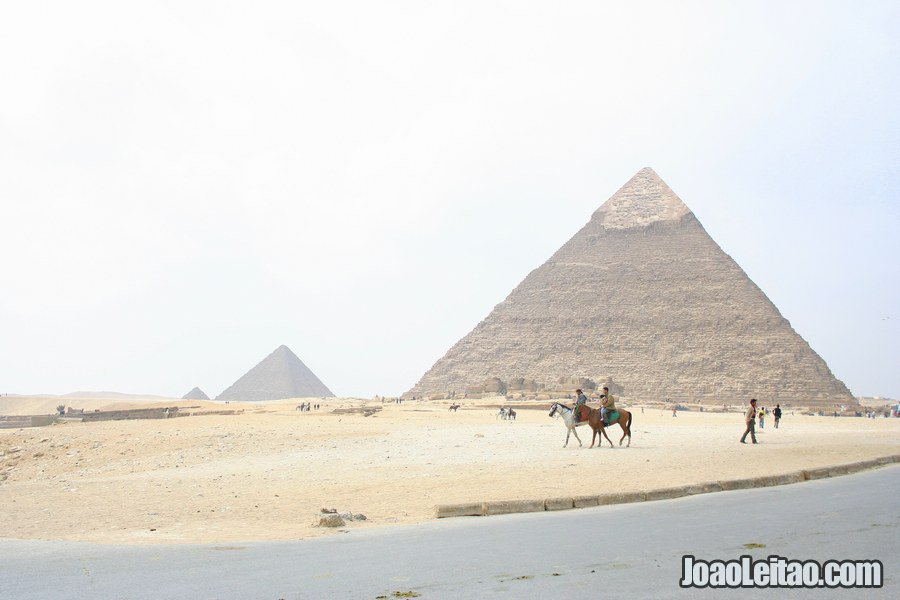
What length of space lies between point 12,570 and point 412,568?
252cm

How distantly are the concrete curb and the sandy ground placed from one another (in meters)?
0.45

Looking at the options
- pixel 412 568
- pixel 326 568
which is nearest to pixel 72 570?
pixel 326 568

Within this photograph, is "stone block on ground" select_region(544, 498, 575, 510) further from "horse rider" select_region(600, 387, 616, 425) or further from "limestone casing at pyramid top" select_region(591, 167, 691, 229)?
"limestone casing at pyramid top" select_region(591, 167, 691, 229)

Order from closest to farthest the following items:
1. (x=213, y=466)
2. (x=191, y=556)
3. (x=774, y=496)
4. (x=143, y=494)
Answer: (x=191, y=556)
(x=774, y=496)
(x=143, y=494)
(x=213, y=466)

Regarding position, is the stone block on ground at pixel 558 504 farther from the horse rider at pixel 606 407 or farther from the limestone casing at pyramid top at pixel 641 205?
the limestone casing at pyramid top at pixel 641 205

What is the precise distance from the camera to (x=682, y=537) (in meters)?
5.71

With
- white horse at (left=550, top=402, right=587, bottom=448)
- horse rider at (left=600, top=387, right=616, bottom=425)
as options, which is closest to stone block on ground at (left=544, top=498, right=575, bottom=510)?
white horse at (left=550, top=402, right=587, bottom=448)

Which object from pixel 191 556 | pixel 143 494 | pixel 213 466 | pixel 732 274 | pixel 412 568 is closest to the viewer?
pixel 412 568

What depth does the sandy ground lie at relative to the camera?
779cm

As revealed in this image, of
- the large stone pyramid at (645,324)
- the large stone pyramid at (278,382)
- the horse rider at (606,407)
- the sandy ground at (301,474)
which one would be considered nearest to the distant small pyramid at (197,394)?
the large stone pyramid at (278,382)

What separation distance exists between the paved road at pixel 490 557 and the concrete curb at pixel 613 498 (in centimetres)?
28

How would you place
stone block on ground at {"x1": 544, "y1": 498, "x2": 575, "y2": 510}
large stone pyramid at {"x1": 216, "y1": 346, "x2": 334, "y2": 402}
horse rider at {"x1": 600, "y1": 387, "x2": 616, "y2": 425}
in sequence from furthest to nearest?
large stone pyramid at {"x1": 216, "y1": 346, "x2": 334, "y2": 402}
horse rider at {"x1": 600, "y1": 387, "x2": 616, "y2": 425}
stone block on ground at {"x1": 544, "y1": 498, "x2": 575, "y2": 510}

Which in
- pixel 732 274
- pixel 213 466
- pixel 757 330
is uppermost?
pixel 732 274

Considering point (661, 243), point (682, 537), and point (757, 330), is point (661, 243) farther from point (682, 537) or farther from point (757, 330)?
point (682, 537)
